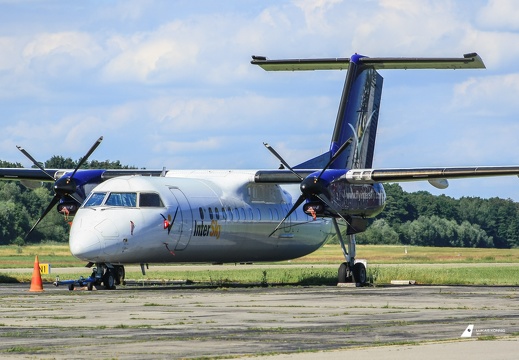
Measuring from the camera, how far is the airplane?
2734 centimetres

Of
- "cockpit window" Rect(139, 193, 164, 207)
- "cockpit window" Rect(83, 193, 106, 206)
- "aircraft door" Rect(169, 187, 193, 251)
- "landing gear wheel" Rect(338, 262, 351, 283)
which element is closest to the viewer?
"cockpit window" Rect(83, 193, 106, 206)

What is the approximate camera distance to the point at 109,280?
27.7 meters

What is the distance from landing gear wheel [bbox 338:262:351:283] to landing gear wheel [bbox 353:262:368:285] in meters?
0.23

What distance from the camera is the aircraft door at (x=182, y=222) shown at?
28594 millimetres

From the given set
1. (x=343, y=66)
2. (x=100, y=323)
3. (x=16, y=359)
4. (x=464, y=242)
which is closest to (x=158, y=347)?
(x=16, y=359)

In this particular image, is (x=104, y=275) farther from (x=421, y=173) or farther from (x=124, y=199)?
(x=421, y=173)

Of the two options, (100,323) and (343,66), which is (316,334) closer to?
→ (100,323)

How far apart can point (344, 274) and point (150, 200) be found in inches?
269

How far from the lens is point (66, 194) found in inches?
1242

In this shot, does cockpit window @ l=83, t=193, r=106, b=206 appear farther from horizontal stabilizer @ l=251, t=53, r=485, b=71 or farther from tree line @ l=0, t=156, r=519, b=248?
tree line @ l=0, t=156, r=519, b=248

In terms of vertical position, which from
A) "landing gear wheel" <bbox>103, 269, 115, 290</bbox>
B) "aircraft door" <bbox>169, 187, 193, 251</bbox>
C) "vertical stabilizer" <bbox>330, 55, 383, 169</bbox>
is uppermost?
"vertical stabilizer" <bbox>330, 55, 383, 169</bbox>

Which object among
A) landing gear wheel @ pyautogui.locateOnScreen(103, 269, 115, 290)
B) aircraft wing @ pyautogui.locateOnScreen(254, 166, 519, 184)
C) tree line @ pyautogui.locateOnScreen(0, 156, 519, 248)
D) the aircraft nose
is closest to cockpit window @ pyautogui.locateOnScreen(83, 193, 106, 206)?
the aircraft nose

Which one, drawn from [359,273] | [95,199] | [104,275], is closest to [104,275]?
[104,275]

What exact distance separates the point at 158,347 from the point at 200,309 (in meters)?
6.56
